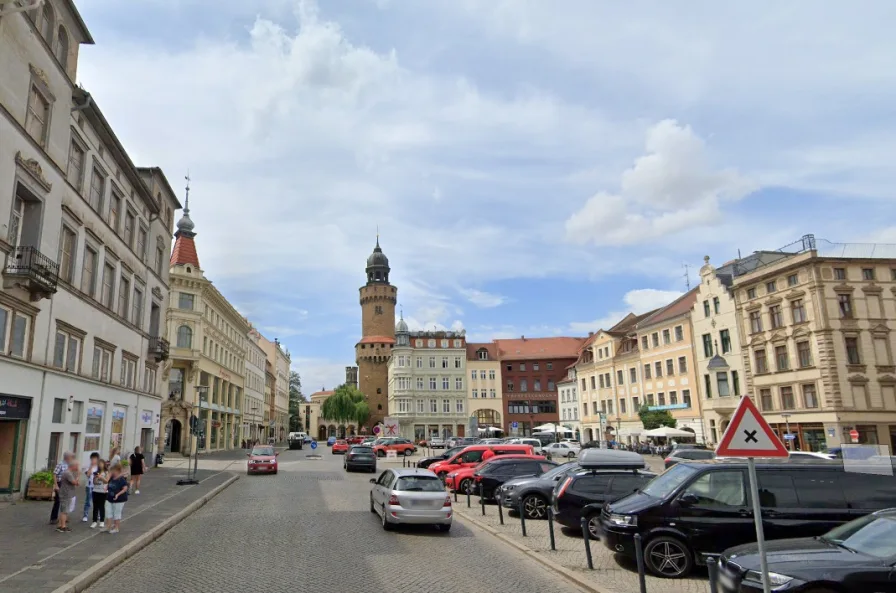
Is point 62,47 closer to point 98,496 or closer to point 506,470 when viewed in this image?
point 98,496

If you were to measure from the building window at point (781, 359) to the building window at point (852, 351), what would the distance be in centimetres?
365

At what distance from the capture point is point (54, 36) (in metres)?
20.1

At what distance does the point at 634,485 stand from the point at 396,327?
305 ft

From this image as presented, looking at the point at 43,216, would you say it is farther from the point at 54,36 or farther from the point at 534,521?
the point at 534,521

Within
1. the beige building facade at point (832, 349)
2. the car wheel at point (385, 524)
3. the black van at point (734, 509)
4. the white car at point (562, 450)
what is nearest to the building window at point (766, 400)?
the beige building facade at point (832, 349)

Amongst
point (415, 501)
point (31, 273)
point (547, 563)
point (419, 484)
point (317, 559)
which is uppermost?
point (31, 273)

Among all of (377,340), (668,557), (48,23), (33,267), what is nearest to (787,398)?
(668,557)

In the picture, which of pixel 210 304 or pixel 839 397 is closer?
pixel 839 397

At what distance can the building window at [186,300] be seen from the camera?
5225 centimetres

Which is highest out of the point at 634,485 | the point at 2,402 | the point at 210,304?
the point at 210,304

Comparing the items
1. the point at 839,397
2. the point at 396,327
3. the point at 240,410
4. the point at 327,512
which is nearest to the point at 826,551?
the point at 327,512

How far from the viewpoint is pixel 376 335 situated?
10612 centimetres

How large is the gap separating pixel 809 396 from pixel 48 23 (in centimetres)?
4457

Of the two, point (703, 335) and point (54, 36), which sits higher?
point (54, 36)
